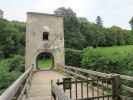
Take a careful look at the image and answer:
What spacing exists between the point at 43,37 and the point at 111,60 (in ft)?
26.9

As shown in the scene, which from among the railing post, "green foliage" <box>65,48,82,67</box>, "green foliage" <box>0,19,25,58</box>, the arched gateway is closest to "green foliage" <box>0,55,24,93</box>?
the arched gateway

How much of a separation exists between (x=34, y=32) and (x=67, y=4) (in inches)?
1084

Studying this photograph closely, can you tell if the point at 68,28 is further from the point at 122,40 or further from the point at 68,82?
the point at 68,82

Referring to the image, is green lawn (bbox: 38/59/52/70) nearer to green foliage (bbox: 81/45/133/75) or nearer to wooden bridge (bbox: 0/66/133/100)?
green foliage (bbox: 81/45/133/75)

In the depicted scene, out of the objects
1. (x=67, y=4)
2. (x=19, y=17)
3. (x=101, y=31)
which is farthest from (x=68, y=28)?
(x=19, y=17)

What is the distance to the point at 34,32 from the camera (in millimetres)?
18312

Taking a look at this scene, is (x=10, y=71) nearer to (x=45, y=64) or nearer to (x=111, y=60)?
(x=45, y=64)

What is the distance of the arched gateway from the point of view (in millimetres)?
18188

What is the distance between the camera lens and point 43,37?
18859mm

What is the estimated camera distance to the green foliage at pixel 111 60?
1149 centimetres

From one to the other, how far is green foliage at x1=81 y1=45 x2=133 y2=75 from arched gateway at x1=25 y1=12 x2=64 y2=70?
4009 mm

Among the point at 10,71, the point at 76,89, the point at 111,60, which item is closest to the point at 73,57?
the point at 10,71

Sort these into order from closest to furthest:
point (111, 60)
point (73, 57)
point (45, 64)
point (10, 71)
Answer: point (111, 60) → point (10, 71) → point (73, 57) → point (45, 64)

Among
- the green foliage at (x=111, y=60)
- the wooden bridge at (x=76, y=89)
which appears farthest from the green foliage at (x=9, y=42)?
the wooden bridge at (x=76, y=89)
